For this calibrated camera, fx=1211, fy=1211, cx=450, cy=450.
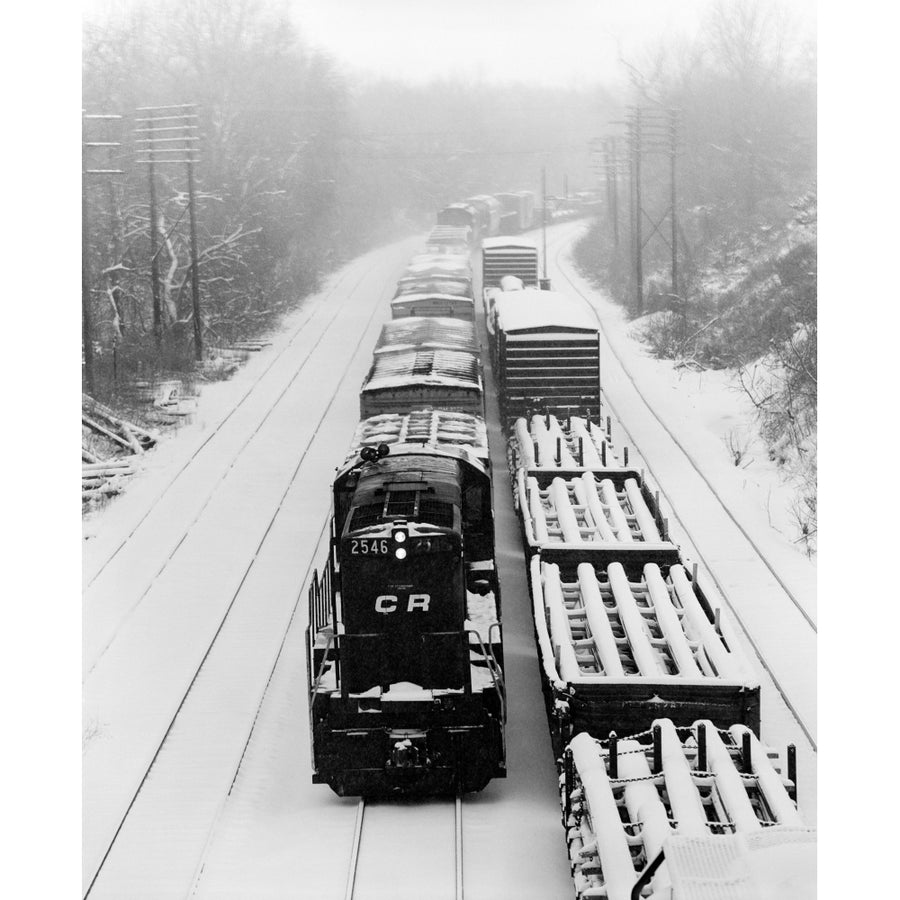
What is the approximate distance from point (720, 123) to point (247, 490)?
36.7m

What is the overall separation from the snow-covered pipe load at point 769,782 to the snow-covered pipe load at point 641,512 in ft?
15.0

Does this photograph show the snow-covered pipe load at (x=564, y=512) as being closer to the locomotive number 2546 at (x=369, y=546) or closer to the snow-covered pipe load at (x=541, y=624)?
the snow-covered pipe load at (x=541, y=624)

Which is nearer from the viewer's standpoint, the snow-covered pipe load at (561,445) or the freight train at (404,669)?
the freight train at (404,669)

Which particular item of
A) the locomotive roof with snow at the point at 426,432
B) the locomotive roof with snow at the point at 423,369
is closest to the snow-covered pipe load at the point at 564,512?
the locomotive roof with snow at the point at 426,432

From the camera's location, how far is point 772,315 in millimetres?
28750

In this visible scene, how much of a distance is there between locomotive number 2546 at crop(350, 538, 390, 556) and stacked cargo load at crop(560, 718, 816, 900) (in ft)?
7.93

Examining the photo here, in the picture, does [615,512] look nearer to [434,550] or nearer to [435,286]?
[434,550]

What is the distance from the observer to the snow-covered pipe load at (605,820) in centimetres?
849

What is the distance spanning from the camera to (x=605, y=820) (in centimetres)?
922

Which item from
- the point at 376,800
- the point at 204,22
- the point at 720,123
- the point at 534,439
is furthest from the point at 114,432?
the point at 720,123

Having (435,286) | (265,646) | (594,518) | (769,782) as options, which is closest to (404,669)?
(769,782)

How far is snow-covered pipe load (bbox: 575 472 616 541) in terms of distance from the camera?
15.5 meters

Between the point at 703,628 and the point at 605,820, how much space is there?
11.8 ft

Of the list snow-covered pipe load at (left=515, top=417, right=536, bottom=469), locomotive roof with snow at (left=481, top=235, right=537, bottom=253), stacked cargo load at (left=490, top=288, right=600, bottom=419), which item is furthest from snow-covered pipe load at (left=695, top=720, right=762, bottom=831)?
locomotive roof with snow at (left=481, top=235, right=537, bottom=253)
